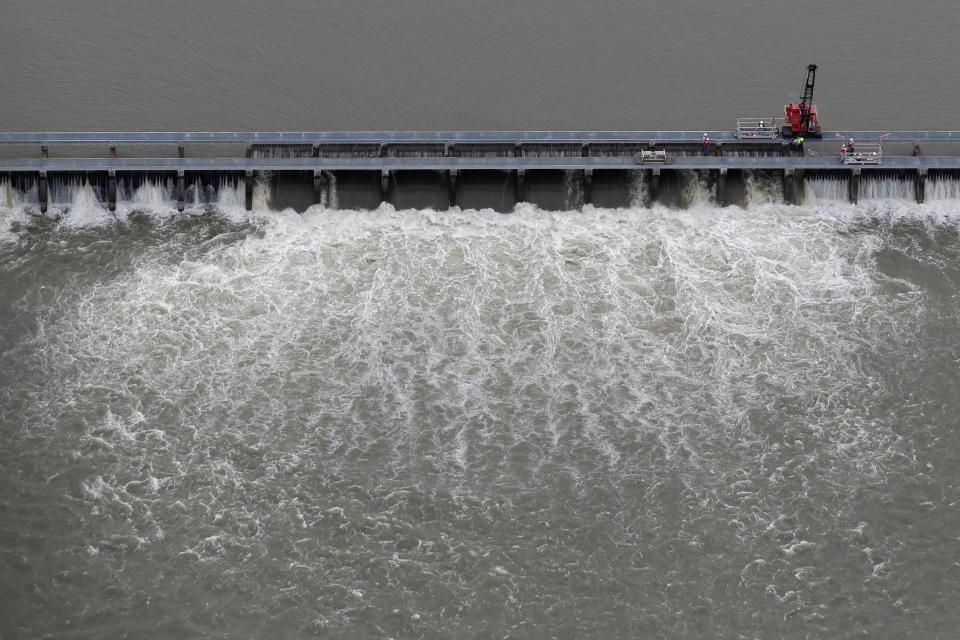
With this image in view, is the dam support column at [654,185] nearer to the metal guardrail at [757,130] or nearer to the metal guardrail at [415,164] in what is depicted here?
the metal guardrail at [415,164]

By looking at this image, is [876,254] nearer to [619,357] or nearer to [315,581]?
[619,357]

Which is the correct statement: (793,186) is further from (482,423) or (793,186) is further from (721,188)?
(482,423)

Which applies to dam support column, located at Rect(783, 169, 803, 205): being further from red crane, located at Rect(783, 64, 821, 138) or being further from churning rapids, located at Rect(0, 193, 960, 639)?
red crane, located at Rect(783, 64, 821, 138)

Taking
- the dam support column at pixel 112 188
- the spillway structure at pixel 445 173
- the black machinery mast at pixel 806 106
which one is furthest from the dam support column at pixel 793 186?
the dam support column at pixel 112 188

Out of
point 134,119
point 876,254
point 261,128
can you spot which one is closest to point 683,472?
point 876,254

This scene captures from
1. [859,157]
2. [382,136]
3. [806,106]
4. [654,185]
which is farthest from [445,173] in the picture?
[859,157]

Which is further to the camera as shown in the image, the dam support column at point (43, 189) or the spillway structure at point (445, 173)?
the spillway structure at point (445, 173)
